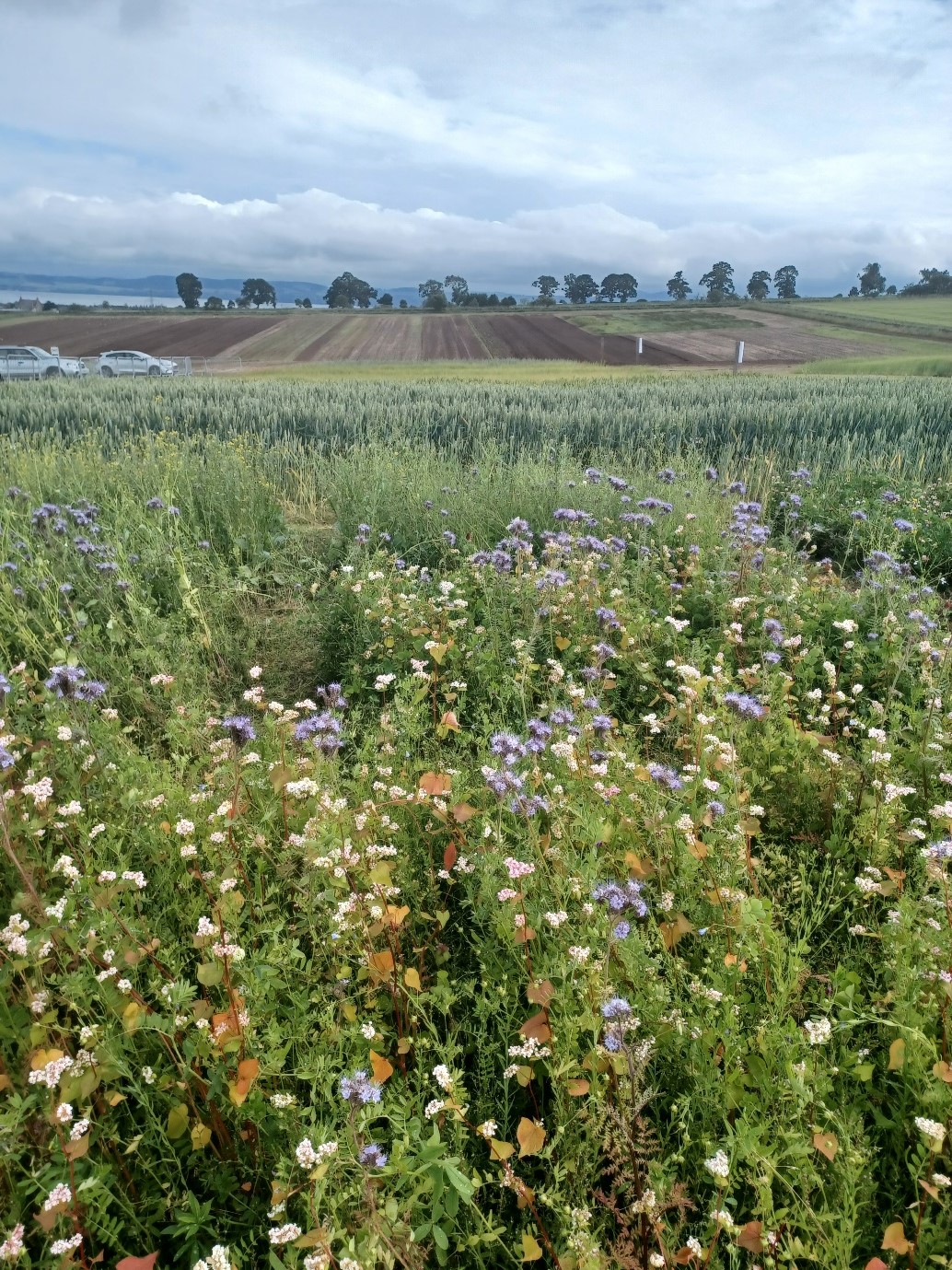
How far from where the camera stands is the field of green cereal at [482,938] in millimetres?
1521

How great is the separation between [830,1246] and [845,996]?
63cm

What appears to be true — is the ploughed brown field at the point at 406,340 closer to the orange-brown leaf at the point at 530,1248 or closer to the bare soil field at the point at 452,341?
the bare soil field at the point at 452,341

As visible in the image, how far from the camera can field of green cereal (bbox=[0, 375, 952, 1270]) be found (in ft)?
4.99

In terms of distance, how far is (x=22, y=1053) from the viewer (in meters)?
1.90

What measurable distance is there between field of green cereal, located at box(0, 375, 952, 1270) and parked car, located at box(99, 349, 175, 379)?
32407mm

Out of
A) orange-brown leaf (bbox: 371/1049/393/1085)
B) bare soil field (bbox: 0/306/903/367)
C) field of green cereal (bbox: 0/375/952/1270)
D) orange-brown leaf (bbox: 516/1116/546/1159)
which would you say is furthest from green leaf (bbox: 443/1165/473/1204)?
bare soil field (bbox: 0/306/903/367)

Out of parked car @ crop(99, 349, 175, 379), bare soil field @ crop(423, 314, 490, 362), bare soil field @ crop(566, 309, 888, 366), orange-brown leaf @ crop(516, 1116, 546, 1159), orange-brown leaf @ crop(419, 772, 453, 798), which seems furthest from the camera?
bare soil field @ crop(423, 314, 490, 362)

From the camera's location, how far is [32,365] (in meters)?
30.1

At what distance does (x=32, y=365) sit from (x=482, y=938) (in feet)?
117

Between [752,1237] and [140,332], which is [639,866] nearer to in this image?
[752,1237]

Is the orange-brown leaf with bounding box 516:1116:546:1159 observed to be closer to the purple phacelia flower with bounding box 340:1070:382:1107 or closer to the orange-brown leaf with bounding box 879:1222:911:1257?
the purple phacelia flower with bounding box 340:1070:382:1107

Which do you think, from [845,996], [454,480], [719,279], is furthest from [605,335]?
[845,996]

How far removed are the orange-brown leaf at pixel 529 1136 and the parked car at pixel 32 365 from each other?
111 feet

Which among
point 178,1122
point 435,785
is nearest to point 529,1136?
point 178,1122
